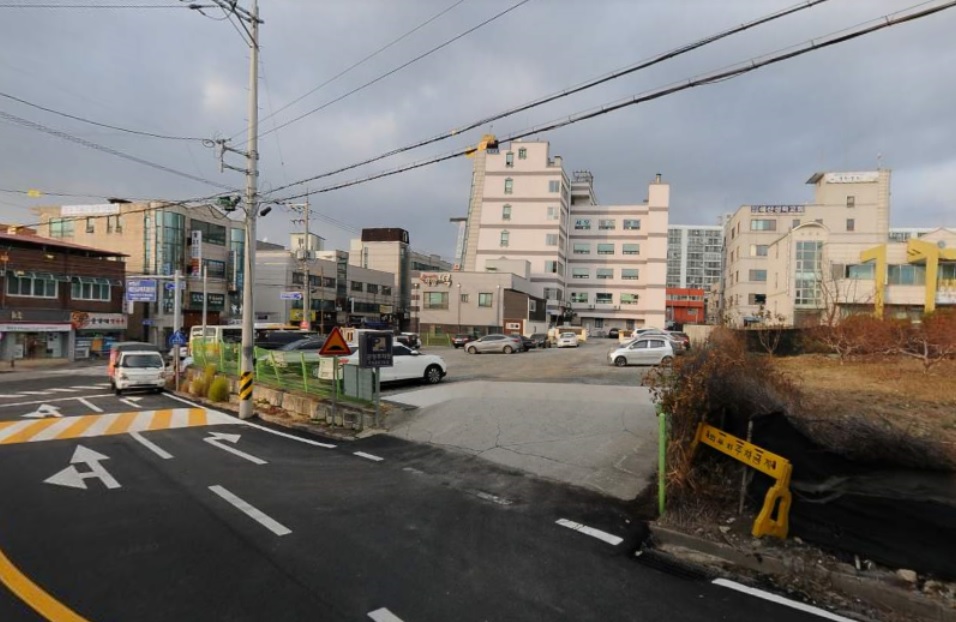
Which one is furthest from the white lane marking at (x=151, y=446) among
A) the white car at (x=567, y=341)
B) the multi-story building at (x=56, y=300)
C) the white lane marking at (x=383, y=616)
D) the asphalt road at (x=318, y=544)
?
the white car at (x=567, y=341)

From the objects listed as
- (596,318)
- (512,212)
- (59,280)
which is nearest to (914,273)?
(596,318)

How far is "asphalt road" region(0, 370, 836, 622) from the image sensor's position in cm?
440

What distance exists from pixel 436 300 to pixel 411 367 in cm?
4281

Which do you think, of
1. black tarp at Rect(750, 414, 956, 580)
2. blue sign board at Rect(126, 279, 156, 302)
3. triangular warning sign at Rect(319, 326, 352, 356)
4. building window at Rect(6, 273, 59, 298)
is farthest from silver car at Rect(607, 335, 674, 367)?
building window at Rect(6, 273, 59, 298)

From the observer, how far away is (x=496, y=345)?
38.9 metres

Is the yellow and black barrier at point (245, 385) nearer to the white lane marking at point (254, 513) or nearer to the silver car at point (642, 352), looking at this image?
the white lane marking at point (254, 513)

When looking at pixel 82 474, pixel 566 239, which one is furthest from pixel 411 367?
pixel 566 239

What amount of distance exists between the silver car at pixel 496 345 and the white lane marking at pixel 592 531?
106 ft

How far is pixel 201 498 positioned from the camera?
7.43 meters

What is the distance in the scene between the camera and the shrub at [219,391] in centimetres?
1886

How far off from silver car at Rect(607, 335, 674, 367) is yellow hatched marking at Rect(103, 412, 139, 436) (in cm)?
2041

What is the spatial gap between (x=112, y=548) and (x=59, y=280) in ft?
157

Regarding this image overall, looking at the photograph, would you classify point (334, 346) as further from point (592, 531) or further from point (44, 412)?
point (44, 412)

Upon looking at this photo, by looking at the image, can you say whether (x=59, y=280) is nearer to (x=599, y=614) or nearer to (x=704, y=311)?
(x=599, y=614)
